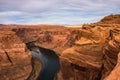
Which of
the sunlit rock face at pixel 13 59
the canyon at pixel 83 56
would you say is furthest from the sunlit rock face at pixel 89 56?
the sunlit rock face at pixel 13 59

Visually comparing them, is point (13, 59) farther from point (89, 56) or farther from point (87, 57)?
point (89, 56)

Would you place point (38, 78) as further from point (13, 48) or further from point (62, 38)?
point (62, 38)

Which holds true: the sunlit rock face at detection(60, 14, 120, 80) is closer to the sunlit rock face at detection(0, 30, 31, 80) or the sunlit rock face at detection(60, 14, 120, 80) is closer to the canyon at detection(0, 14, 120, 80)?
the canyon at detection(0, 14, 120, 80)

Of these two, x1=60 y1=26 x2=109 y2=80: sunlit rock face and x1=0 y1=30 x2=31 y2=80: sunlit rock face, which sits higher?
x1=60 y1=26 x2=109 y2=80: sunlit rock face

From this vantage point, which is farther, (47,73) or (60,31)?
(60,31)

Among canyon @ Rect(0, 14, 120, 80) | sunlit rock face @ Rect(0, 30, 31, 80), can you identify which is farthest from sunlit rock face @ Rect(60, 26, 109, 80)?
sunlit rock face @ Rect(0, 30, 31, 80)

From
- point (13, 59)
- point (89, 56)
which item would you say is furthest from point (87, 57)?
point (13, 59)

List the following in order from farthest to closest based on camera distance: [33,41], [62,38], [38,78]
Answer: [33,41] < [62,38] < [38,78]

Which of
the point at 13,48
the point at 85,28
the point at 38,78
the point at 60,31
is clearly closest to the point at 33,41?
the point at 60,31
